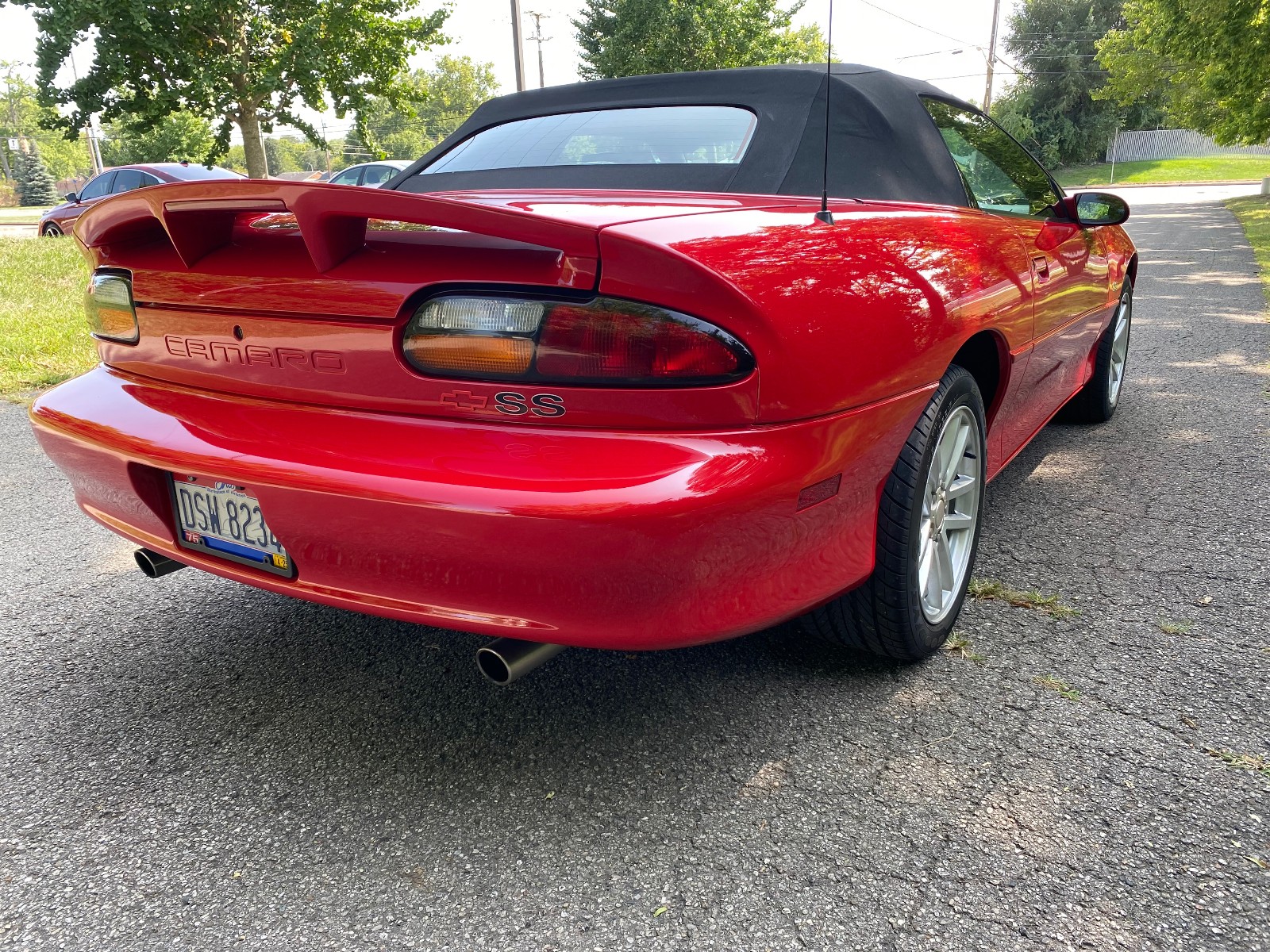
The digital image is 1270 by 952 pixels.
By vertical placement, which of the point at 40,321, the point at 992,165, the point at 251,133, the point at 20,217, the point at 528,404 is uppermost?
the point at 251,133

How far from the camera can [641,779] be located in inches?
75.7

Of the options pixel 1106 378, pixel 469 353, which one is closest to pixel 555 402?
pixel 469 353

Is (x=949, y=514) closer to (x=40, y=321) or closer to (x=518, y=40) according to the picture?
(x=40, y=321)

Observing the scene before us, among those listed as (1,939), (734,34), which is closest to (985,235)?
(1,939)

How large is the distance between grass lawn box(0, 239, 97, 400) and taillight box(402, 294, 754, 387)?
3934 mm

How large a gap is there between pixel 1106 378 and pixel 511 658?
3624mm

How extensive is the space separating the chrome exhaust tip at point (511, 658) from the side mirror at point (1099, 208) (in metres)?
2.57

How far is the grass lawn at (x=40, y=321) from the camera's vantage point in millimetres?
6305

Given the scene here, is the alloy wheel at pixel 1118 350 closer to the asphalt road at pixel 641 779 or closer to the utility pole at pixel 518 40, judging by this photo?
the asphalt road at pixel 641 779

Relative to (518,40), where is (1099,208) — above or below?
below

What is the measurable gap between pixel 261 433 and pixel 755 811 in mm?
1193

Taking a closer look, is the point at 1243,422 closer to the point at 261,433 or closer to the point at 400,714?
the point at 400,714

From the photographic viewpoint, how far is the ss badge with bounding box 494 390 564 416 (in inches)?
63.3

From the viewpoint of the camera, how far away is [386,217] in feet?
5.30
